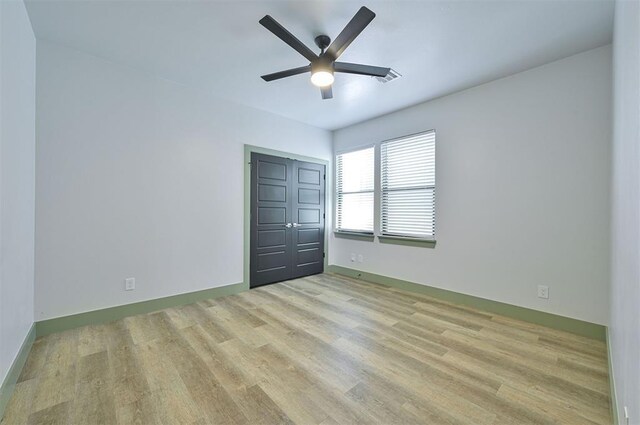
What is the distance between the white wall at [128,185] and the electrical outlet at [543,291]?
3.69 metres

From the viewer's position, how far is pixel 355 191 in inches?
189

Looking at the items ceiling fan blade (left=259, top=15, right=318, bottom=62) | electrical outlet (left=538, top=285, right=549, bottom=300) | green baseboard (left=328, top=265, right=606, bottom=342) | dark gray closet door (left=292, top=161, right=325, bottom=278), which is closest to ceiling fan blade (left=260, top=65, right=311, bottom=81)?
ceiling fan blade (left=259, top=15, right=318, bottom=62)

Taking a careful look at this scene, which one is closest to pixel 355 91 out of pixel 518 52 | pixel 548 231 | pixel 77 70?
pixel 518 52

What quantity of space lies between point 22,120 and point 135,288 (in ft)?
6.07

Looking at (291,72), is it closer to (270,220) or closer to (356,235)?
(270,220)

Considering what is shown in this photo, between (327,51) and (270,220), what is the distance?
270 centimetres

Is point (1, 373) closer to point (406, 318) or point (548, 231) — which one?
point (406, 318)

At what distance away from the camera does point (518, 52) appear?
2604 mm

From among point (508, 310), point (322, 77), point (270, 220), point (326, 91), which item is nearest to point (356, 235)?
point (270, 220)

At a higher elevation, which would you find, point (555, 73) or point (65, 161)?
point (555, 73)

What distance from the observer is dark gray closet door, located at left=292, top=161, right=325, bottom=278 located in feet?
15.2

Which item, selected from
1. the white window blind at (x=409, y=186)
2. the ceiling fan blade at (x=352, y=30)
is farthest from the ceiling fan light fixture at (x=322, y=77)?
the white window blind at (x=409, y=186)

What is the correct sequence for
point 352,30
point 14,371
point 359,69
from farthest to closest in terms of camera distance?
1. point 359,69
2. point 352,30
3. point 14,371

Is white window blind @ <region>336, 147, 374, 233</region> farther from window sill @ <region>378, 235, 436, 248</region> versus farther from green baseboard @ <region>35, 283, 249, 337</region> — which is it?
green baseboard @ <region>35, 283, 249, 337</region>
